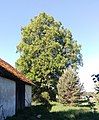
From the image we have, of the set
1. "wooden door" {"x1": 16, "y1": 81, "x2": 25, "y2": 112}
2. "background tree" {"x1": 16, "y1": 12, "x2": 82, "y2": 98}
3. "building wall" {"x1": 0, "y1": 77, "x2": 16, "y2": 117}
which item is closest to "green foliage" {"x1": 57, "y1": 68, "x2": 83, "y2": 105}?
"background tree" {"x1": 16, "y1": 12, "x2": 82, "y2": 98}

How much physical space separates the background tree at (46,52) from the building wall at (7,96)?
24.6 metres

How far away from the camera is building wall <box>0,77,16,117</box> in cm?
1902

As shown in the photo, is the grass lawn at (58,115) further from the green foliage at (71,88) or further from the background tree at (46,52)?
the background tree at (46,52)

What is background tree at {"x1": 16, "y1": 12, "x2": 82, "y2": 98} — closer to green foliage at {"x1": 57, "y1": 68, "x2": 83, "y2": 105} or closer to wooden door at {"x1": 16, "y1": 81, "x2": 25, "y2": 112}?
green foliage at {"x1": 57, "y1": 68, "x2": 83, "y2": 105}

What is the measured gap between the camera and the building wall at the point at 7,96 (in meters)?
19.0

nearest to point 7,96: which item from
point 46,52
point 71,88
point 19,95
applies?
point 19,95

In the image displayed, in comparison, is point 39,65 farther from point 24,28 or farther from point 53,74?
point 24,28

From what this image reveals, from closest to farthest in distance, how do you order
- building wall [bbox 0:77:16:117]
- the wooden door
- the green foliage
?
building wall [bbox 0:77:16:117], the wooden door, the green foliage

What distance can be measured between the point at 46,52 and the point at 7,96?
2847cm

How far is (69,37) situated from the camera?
52656mm

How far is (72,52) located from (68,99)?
12653mm

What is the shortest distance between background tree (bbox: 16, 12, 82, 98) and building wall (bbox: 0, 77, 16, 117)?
24584 mm

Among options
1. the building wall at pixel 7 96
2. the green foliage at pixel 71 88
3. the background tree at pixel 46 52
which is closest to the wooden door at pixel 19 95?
the building wall at pixel 7 96

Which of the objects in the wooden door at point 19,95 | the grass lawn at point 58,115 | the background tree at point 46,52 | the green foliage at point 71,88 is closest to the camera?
the grass lawn at point 58,115
